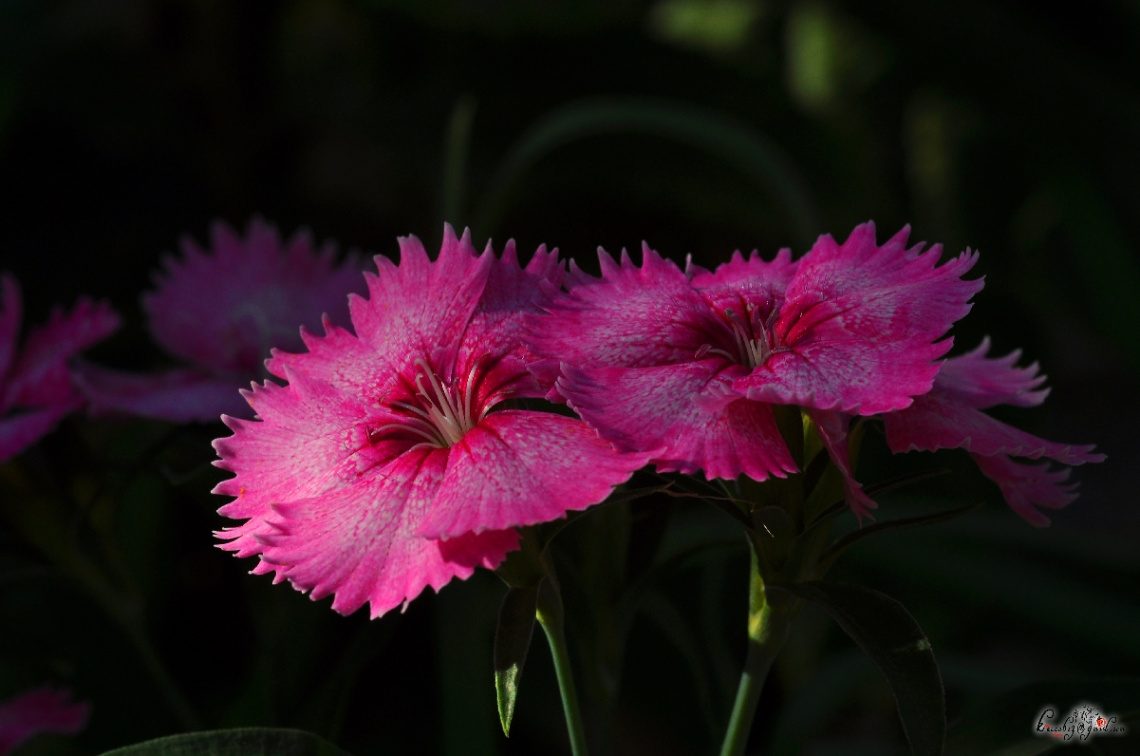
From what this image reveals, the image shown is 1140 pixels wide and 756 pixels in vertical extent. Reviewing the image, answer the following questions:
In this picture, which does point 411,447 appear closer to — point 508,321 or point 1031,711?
point 508,321

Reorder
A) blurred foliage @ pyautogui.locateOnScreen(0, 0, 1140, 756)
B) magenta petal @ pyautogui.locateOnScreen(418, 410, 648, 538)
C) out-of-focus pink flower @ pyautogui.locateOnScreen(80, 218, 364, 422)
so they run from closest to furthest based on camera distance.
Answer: magenta petal @ pyautogui.locateOnScreen(418, 410, 648, 538) < out-of-focus pink flower @ pyautogui.locateOnScreen(80, 218, 364, 422) < blurred foliage @ pyautogui.locateOnScreen(0, 0, 1140, 756)

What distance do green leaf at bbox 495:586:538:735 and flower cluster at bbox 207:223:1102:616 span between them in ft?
0.14

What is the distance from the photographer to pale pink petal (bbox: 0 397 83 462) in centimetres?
48

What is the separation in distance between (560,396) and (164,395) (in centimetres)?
30

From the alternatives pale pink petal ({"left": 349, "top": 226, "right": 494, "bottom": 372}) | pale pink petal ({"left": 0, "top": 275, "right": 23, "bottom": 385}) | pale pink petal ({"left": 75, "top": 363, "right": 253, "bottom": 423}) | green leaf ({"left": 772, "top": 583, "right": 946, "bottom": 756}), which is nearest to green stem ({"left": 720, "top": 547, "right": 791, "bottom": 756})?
green leaf ({"left": 772, "top": 583, "right": 946, "bottom": 756})

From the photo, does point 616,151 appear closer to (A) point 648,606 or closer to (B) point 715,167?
(B) point 715,167

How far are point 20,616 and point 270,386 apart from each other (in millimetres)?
388

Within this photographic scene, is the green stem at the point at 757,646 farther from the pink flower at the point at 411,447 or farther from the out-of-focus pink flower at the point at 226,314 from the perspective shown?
the out-of-focus pink flower at the point at 226,314

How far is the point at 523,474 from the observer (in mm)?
326

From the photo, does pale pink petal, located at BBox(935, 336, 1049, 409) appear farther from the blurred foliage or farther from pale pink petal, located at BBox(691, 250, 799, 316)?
the blurred foliage

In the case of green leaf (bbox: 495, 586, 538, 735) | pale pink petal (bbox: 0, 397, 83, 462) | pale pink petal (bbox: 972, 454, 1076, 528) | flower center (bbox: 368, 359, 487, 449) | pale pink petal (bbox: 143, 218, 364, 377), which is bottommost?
green leaf (bbox: 495, 586, 538, 735)

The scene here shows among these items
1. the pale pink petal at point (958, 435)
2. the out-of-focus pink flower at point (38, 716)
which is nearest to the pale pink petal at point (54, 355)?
the out-of-focus pink flower at point (38, 716)

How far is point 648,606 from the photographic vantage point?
604 millimetres

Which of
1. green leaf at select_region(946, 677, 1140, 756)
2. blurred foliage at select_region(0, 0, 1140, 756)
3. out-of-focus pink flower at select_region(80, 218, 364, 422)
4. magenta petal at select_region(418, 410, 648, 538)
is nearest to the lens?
magenta petal at select_region(418, 410, 648, 538)
